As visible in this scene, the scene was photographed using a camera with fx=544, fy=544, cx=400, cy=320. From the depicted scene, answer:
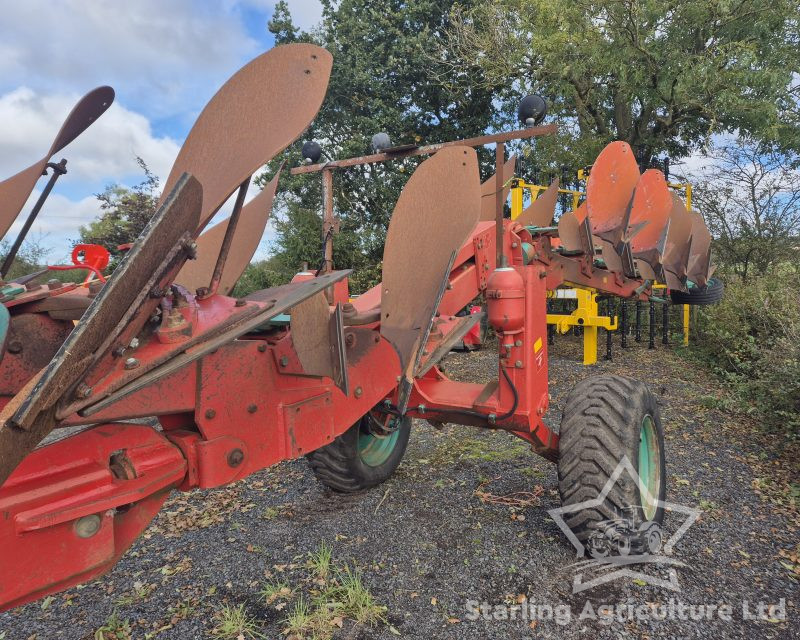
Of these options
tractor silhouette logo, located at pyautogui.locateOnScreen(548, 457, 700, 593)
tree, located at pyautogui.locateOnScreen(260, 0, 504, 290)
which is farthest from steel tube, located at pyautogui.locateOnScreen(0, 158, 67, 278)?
tree, located at pyautogui.locateOnScreen(260, 0, 504, 290)

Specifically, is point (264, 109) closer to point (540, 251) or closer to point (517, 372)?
point (517, 372)

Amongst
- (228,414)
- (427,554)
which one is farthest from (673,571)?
(228,414)

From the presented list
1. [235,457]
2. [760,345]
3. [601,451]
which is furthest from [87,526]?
[760,345]

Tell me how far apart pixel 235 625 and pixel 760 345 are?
6.25 metres

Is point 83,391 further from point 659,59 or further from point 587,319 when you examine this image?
point 659,59

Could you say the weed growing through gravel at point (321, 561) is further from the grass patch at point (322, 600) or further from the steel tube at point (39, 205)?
the steel tube at point (39, 205)

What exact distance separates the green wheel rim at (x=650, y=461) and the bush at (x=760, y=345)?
1875mm

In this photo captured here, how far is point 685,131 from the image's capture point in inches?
427

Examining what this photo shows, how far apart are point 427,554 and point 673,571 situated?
1.22 metres

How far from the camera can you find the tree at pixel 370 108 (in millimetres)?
12922

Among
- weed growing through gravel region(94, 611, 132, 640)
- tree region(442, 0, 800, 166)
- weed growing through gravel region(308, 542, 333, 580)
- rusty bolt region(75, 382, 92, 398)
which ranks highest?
tree region(442, 0, 800, 166)

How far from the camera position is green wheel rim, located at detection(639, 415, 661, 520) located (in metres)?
3.03

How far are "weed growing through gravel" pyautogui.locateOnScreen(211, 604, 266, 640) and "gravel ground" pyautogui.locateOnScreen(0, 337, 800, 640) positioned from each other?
0.09ft

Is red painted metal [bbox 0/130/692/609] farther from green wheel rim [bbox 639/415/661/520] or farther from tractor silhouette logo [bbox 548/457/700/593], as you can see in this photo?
green wheel rim [bbox 639/415/661/520]
